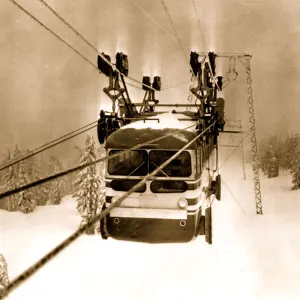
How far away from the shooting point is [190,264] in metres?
30.8

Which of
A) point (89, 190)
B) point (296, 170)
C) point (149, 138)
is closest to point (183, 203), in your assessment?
point (149, 138)

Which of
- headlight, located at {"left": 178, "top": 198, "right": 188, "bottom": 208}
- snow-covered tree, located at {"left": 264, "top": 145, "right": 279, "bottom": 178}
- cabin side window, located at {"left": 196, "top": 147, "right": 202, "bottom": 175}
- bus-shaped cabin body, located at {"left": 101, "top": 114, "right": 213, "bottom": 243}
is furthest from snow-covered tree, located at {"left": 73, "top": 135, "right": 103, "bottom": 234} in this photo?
snow-covered tree, located at {"left": 264, "top": 145, "right": 279, "bottom": 178}

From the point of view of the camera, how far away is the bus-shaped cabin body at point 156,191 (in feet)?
29.0

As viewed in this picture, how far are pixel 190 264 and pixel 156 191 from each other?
24095mm

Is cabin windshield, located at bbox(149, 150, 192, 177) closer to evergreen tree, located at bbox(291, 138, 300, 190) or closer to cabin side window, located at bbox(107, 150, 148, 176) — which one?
cabin side window, located at bbox(107, 150, 148, 176)

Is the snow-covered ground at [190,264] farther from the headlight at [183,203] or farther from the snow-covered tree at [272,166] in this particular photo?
the snow-covered tree at [272,166]

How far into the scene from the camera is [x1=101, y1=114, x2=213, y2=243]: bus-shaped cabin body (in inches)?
348

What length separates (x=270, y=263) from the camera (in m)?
28.0

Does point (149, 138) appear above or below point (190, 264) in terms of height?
above

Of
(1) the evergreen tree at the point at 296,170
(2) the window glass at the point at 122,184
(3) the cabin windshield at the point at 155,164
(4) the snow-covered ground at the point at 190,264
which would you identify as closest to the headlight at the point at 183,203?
(3) the cabin windshield at the point at 155,164

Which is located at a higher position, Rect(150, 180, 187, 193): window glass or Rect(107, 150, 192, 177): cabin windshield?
Rect(107, 150, 192, 177): cabin windshield

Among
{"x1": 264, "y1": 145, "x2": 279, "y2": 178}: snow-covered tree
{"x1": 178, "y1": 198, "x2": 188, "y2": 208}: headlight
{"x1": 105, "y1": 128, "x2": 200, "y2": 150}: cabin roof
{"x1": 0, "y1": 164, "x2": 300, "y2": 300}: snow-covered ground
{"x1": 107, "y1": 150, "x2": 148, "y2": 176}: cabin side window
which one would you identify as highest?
{"x1": 105, "y1": 128, "x2": 200, "y2": 150}: cabin roof

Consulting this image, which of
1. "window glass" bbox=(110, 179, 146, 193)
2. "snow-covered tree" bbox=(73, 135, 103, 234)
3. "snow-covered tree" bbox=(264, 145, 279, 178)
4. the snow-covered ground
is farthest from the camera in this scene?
"snow-covered tree" bbox=(264, 145, 279, 178)

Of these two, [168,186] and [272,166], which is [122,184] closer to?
[168,186]
